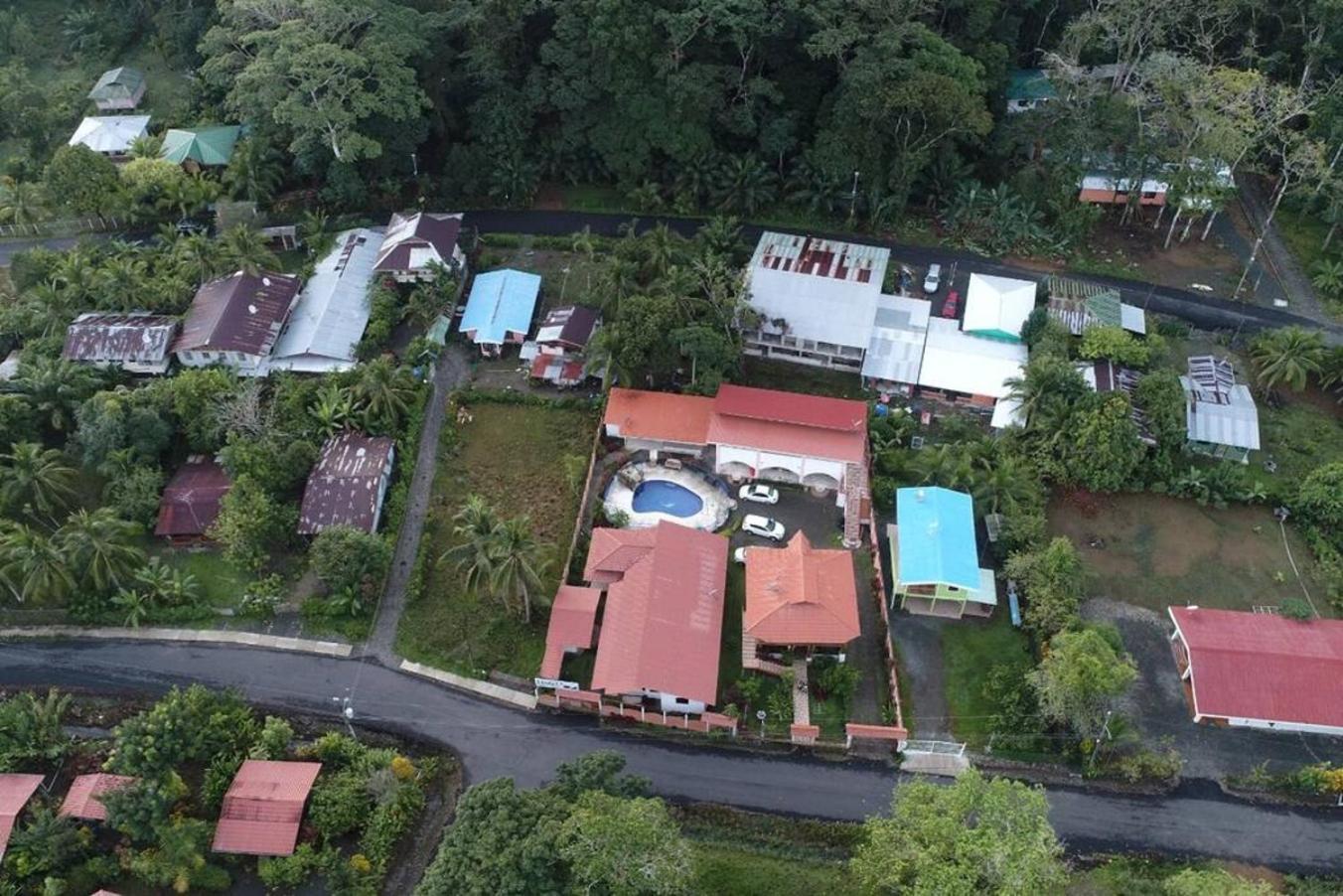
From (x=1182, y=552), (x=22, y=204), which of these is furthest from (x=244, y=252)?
(x=1182, y=552)

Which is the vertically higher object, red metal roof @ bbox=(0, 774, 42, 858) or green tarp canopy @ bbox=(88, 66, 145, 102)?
green tarp canopy @ bbox=(88, 66, 145, 102)

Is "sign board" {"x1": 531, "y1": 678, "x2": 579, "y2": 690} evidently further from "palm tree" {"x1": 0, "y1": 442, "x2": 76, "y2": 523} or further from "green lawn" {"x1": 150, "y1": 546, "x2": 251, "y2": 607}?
"palm tree" {"x1": 0, "y1": 442, "x2": 76, "y2": 523}

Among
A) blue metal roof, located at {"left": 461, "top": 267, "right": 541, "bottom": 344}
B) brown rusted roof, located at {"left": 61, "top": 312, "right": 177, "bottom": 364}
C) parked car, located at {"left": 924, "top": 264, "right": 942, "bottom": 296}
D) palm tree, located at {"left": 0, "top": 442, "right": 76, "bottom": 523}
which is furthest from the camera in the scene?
parked car, located at {"left": 924, "top": 264, "right": 942, "bottom": 296}

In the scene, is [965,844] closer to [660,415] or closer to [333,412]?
[660,415]

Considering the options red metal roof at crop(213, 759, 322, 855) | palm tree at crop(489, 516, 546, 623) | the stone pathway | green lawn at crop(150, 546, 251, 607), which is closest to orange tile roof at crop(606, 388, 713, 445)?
the stone pathway

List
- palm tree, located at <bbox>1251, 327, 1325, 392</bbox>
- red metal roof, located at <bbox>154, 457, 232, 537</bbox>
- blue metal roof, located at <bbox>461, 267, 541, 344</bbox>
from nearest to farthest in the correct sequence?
red metal roof, located at <bbox>154, 457, 232, 537</bbox> → palm tree, located at <bbox>1251, 327, 1325, 392</bbox> → blue metal roof, located at <bbox>461, 267, 541, 344</bbox>

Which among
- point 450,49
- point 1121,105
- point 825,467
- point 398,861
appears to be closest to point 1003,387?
point 825,467

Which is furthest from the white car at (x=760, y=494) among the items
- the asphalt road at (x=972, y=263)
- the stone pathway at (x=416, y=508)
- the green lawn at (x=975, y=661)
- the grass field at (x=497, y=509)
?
the asphalt road at (x=972, y=263)

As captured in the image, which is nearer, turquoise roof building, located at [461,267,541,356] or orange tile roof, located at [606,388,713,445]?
orange tile roof, located at [606,388,713,445]

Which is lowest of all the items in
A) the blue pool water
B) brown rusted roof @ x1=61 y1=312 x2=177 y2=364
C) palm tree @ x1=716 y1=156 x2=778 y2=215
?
the blue pool water
